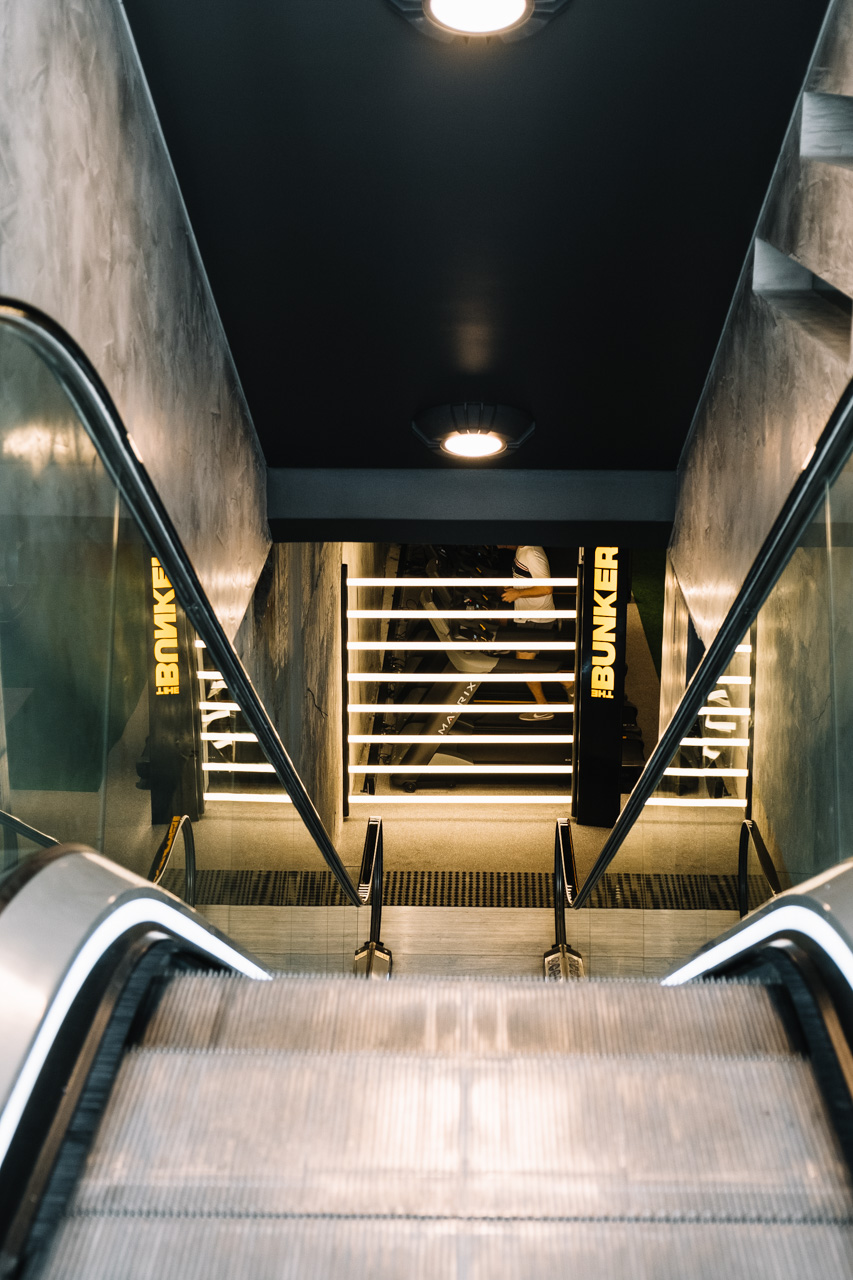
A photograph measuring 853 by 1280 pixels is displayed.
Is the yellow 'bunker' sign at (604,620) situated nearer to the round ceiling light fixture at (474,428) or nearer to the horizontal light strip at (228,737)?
the round ceiling light fixture at (474,428)

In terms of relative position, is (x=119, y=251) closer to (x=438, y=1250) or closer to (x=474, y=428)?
(x=474, y=428)

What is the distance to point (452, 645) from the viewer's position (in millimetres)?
9617

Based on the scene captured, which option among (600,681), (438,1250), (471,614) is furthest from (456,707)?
(438,1250)

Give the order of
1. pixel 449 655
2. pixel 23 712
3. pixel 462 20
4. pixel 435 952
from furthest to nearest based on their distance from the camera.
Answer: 1. pixel 449 655
2. pixel 435 952
3. pixel 462 20
4. pixel 23 712

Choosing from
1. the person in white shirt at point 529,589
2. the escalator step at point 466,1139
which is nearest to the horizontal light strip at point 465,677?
the person in white shirt at point 529,589

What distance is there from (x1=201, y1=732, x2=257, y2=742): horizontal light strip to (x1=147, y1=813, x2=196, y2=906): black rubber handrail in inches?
10.0

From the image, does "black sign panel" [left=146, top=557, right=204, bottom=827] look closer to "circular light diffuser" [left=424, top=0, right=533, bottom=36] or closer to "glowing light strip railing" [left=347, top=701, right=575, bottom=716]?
"circular light diffuser" [left=424, top=0, right=533, bottom=36]

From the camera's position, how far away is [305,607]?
7.50 meters

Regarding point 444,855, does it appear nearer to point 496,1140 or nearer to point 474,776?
point 474,776

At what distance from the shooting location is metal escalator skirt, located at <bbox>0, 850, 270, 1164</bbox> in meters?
1.10

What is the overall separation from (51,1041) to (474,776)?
9003mm

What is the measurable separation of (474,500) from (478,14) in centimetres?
324

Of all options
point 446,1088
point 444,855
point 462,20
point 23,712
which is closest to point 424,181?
point 462,20

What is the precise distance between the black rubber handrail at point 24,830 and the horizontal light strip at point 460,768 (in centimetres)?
743
